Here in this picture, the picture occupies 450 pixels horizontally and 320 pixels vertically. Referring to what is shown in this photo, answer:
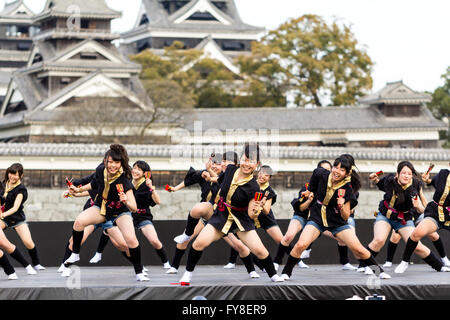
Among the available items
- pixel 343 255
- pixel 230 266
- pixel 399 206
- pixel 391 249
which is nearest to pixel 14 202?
pixel 230 266

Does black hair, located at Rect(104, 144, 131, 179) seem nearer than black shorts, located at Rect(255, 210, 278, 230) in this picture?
Yes

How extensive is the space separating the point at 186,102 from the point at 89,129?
20.5 feet

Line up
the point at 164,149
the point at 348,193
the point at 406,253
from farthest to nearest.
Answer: the point at 164,149 → the point at 406,253 → the point at 348,193

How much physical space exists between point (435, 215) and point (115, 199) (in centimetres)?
446

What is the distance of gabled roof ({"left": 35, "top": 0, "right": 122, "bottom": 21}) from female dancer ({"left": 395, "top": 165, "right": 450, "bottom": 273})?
146 feet

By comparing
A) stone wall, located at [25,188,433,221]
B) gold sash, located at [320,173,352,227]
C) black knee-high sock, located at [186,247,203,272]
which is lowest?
stone wall, located at [25,188,433,221]

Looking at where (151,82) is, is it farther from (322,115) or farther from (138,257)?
(138,257)

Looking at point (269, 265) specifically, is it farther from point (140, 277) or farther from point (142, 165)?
point (142, 165)

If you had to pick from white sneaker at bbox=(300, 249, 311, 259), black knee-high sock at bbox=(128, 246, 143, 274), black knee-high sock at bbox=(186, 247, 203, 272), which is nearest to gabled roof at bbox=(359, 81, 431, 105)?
white sneaker at bbox=(300, 249, 311, 259)

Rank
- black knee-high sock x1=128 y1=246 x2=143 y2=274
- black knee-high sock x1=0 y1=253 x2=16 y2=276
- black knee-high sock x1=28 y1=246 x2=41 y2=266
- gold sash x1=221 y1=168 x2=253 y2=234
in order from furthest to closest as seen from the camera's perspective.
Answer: black knee-high sock x1=28 y1=246 x2=41 y2=266 → black knee-high sock x1=0 y1=253 x2=16 y2=276 → black knee-high sock x1=128 y1=246 x2=143 y2=274 → gold sash x1=221 y1=168 x2=253 y2=234

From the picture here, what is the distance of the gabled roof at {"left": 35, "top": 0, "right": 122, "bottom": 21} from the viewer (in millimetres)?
56500

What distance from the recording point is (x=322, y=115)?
2116 inches

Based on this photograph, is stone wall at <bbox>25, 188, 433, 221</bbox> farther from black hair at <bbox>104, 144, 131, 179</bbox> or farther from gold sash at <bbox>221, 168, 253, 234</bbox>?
gold sash at <bbox>221, 168, 253, 234</bbox>
